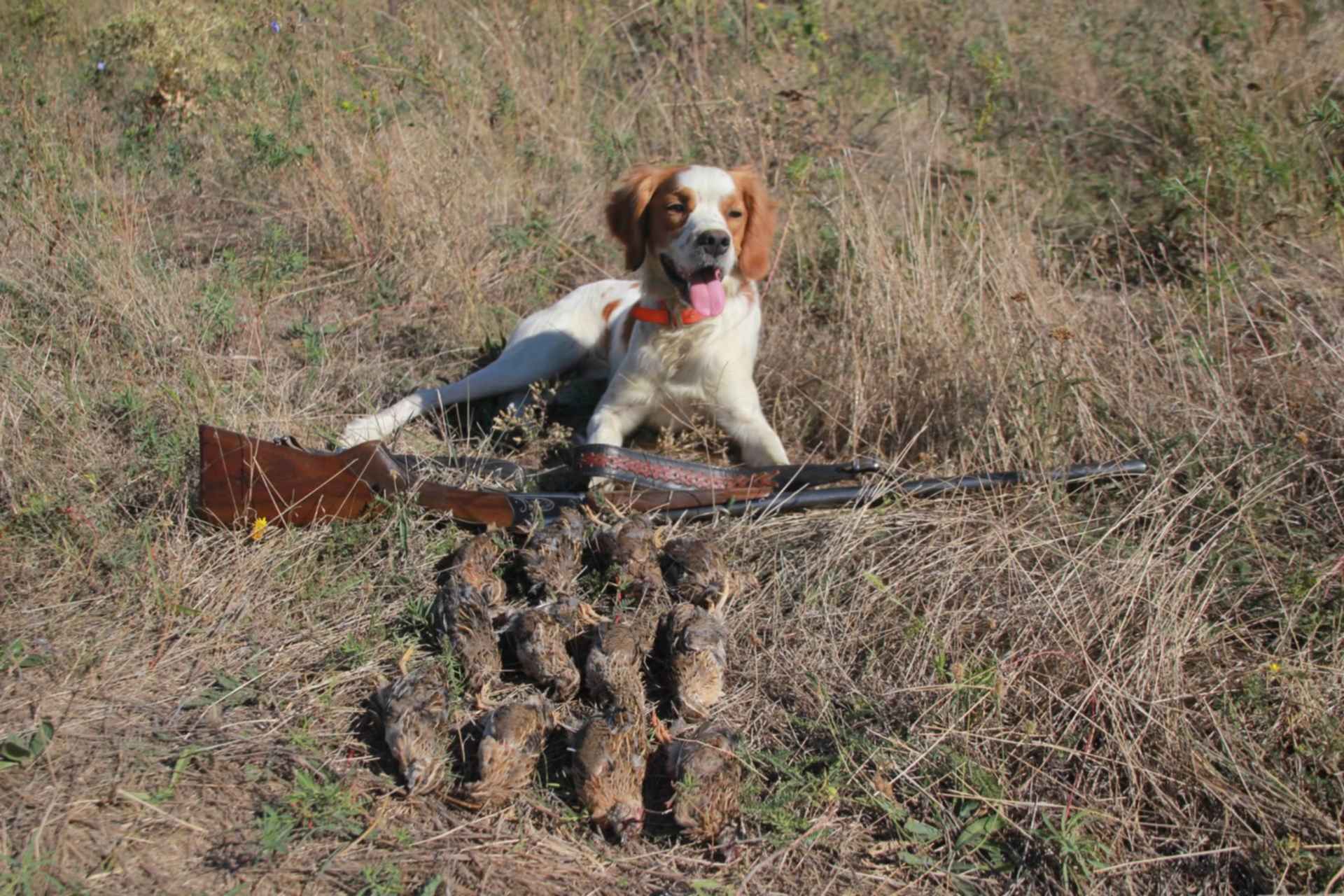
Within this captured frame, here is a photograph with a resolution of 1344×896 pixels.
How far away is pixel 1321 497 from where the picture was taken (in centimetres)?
309

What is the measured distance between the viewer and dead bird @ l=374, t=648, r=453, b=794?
2277mm

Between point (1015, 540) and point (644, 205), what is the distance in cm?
173

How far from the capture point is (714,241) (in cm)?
361

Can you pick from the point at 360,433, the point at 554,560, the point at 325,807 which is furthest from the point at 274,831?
the point at 360,433

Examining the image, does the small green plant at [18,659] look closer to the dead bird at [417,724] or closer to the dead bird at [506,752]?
the dead bird at [417,724]

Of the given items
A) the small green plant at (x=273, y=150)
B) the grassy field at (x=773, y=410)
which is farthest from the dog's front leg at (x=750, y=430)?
the small green plant at (x=273, y=150)

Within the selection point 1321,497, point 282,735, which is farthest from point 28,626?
point 1321,497

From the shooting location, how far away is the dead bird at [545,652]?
2574mm

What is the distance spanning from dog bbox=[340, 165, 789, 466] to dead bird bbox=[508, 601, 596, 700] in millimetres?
1260

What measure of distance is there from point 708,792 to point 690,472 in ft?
4.59

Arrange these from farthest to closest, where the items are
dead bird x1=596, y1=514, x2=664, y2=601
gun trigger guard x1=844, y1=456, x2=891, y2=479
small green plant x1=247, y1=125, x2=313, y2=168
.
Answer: small green plant x1=247, y1=125, x2=313, y2=168 < gun trigger guard x1=844, y1=456, x2=891, y2=479 < dead bird x1=596, y1=514, x2=664, y2=601

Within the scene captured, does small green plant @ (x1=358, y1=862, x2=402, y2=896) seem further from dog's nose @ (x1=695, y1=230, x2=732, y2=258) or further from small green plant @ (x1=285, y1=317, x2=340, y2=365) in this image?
small green plant @ (x1=285, y1=317, x2=340, y2=365)

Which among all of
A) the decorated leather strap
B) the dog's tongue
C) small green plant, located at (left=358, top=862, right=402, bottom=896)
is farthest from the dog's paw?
small green plant, located at (left=358, top=862, right=402, bottom=896)

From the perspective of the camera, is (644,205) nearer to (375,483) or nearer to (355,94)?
(375,483)
